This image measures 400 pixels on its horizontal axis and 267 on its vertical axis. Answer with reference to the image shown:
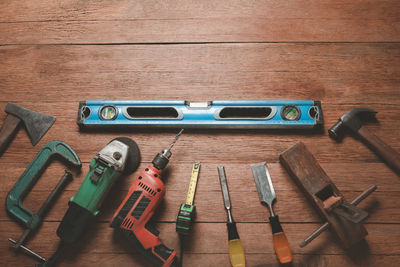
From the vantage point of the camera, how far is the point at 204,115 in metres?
1.19

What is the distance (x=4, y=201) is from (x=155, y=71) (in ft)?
3.02

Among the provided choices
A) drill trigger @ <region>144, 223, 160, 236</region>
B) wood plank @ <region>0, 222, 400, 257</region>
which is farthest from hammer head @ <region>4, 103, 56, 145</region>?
drill trigger @ <region>144, 223, 160, 236</region>

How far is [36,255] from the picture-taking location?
1.06 m

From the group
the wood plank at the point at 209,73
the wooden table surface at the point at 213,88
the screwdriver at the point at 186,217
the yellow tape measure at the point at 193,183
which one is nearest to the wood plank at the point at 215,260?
the wooden table surface at the point at 213,88

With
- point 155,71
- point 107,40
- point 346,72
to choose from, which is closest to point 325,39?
point 346,72

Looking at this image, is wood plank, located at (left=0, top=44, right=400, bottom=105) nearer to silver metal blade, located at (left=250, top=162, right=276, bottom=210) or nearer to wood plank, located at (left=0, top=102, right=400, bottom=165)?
wood plank, located at (left=0, top=102, right=400, bottom=165)

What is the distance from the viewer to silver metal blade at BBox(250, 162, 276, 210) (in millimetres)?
1095

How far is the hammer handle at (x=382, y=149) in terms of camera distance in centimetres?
109

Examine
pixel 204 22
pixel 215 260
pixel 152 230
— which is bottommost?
pixel 215 260

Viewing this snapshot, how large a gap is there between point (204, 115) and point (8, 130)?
941 mm

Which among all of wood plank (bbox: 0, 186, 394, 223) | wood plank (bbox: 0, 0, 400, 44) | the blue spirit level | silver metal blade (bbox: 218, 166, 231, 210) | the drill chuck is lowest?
wood plank (bbox: 0, 186, 394, 223)

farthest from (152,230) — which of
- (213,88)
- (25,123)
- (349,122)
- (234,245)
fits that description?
(349,122)

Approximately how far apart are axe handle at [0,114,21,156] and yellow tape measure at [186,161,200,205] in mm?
883

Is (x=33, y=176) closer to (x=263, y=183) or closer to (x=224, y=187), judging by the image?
(x=224, y=187)
